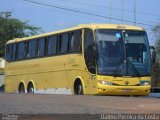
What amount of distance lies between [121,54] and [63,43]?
3161 millimetres

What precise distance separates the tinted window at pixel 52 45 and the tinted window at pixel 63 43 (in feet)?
1.52

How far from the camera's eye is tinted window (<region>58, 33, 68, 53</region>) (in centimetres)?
2103

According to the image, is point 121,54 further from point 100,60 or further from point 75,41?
point 75,41

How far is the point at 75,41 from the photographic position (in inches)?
797

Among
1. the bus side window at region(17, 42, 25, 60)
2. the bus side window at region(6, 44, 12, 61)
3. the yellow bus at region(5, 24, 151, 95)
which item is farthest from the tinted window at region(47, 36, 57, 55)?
the bus side window at region(6, 44, 12, 61)

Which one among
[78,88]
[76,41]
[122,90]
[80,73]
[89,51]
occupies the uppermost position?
[76,41]

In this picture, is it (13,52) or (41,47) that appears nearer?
(41,47)

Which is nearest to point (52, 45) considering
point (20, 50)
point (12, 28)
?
point (20, 50)

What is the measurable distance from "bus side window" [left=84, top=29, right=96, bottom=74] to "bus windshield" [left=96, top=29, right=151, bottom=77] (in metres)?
0.25

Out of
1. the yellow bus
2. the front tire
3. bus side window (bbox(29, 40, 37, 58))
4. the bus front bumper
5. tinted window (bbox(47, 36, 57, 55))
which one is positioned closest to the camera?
the bus front bumper

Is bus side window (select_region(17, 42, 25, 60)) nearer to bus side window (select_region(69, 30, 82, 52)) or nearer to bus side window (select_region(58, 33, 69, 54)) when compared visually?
bus side window (select_region(58, 33, 69, 54))

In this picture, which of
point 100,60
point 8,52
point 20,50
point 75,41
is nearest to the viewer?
point 100,60

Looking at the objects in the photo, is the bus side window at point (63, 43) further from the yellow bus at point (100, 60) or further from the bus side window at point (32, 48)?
the bus side window at point (32, 48)

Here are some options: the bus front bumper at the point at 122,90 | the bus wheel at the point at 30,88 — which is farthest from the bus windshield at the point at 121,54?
the bus wheel at the point at 30,88
